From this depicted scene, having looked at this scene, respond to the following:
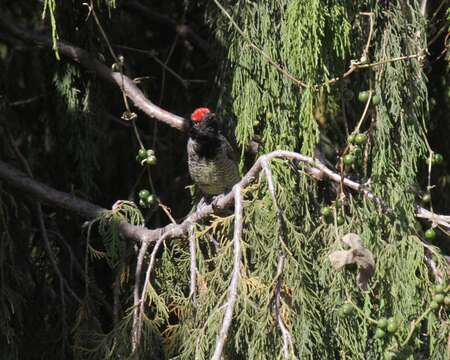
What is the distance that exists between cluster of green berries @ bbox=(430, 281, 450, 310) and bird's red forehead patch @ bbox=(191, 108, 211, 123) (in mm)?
1724

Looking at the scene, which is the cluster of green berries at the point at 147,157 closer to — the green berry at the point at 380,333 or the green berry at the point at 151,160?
the green berry at the point at 151,160

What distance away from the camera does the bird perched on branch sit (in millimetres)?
4090

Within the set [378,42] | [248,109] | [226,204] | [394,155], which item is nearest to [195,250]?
[226,204]

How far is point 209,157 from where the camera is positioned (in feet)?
14.2

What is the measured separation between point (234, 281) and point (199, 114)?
1.55 m

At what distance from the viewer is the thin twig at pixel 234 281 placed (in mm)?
2445

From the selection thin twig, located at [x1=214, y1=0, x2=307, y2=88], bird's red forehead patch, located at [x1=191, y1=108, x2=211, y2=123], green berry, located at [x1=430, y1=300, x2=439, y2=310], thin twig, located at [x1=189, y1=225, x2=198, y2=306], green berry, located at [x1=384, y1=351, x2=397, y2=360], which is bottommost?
green berry, located at [x1=384, y1=351, x2=397, y2=360]

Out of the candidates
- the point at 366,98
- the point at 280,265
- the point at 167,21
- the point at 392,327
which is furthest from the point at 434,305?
the point at 167,21

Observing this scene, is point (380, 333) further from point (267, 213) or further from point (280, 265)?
point (267, 213)

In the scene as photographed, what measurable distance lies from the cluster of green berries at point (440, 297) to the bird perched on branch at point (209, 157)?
1.74 meters

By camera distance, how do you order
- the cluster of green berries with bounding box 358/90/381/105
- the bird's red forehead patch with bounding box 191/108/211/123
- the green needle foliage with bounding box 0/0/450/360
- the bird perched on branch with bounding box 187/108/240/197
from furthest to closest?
the bird perched on branch with bounding box 187/108/240/197, the bird's red forehead patch with bounding box 191/108/211/123, the cluster of green berries with bounding box 358/90/381/105, the green needle foliage with bounding box 0/0/450/360

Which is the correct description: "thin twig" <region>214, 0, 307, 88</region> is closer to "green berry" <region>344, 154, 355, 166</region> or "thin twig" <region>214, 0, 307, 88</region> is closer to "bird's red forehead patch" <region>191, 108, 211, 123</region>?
"green berry" <region>344, 154, 355, 166</region>

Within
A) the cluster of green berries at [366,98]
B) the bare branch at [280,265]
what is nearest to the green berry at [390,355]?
the bare branch at [280,265]

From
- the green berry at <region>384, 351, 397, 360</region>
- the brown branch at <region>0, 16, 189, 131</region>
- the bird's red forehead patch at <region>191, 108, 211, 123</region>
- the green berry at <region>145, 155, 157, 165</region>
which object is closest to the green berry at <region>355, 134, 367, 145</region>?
the green berry at <region>384, 351, 397, 360</region>
